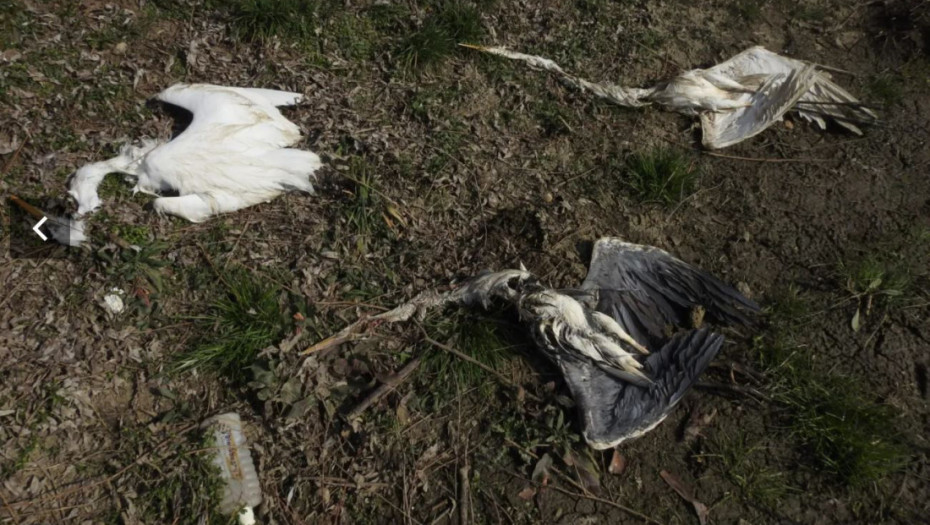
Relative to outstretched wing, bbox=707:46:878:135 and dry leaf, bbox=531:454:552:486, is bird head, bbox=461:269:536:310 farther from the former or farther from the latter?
outstretched wing, bbox=707:46:878:135

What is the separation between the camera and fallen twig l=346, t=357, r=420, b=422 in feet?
8.57

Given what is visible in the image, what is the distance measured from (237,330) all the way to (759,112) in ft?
10.4

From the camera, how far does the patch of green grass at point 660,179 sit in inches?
127

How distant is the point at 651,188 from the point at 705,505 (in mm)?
1633

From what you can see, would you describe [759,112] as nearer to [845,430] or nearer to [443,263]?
[845,430]

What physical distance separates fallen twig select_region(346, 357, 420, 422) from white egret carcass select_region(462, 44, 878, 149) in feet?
6.66

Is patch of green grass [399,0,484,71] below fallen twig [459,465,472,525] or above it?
above

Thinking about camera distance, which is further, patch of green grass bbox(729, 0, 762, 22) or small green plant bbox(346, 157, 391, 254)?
patch of green grass bbox(729, 0, 762, 22)

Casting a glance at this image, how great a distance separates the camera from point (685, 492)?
2.51m

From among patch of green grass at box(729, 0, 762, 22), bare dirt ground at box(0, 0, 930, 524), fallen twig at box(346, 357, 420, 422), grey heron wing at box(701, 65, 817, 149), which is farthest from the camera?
patch of green grass at box(729, 0, 762, 22)

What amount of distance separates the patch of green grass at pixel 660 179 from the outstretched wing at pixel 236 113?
75.7 inches

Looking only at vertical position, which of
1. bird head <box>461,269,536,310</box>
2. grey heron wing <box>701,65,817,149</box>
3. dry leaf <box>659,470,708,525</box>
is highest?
grey heron wing <box>701,65,817,149</box>

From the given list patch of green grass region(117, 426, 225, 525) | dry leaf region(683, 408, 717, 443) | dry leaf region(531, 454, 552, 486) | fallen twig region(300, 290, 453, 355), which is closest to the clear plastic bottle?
patch of green grass region(117, 426, 225, 525)

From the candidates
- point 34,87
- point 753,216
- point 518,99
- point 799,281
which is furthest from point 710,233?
point 34,87
